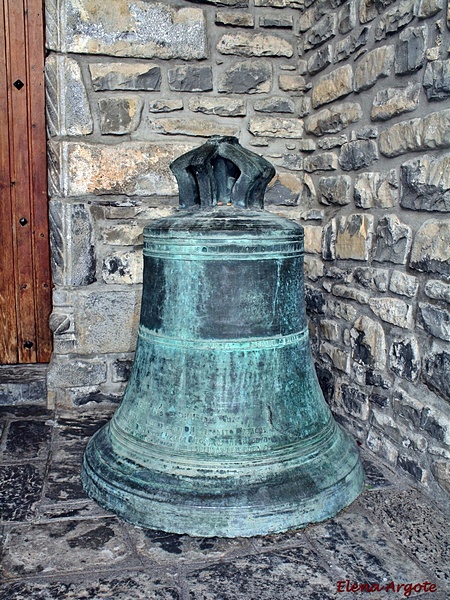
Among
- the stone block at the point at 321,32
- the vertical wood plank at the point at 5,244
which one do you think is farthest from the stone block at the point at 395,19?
the vertical wood plank at the point at 5,244

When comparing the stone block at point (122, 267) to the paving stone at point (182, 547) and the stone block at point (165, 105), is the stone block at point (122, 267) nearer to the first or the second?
the stone block at point (165, 105)

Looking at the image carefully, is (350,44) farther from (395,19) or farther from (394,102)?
(394,102)

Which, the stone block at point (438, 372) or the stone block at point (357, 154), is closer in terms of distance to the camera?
the stone block at point (438, 372)

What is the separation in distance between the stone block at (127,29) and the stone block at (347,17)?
2.43ft

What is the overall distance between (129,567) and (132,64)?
97.5 inches

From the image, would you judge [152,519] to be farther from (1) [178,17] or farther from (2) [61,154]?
(1) [178,17]

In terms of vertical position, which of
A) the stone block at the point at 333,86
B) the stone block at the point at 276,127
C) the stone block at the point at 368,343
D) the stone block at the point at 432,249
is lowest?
the stone block at the point at 368,343

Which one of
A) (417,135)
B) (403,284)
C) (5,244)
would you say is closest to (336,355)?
(403,284)

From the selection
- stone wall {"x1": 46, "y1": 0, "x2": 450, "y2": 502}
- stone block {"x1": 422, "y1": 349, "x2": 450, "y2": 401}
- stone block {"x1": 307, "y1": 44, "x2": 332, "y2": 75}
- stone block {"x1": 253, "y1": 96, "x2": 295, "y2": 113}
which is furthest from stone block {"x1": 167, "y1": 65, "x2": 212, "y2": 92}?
stone block {"x1": 422, "y1": 349, "x2": 450, "y2": 401}

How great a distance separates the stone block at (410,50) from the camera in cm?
234

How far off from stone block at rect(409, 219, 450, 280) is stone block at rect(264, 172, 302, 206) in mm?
1152

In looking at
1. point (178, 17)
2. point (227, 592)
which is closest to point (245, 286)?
point (227, 592)

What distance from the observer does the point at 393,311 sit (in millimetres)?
2600

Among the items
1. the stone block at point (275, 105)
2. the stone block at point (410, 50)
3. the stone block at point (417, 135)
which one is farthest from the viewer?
the stone block at point (275, 105)
